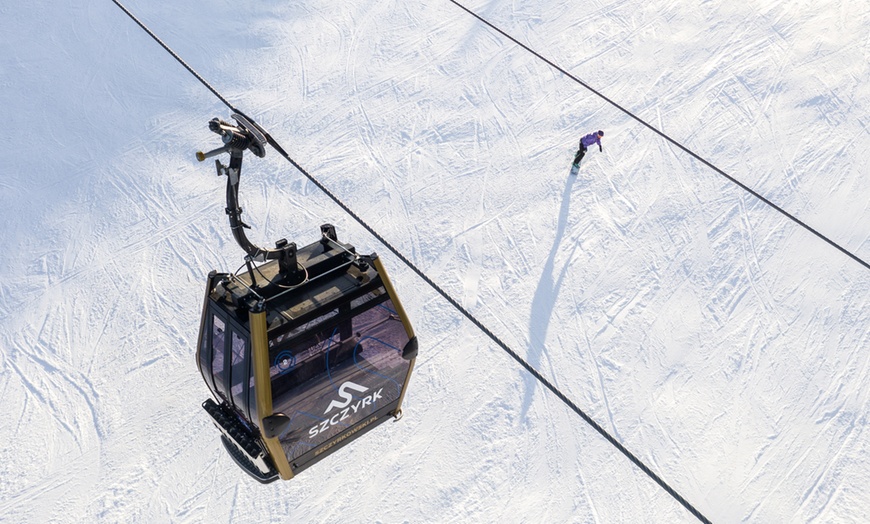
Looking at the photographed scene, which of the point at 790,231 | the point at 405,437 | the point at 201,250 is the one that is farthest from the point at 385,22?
the point at 405,437

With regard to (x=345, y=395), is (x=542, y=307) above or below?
below

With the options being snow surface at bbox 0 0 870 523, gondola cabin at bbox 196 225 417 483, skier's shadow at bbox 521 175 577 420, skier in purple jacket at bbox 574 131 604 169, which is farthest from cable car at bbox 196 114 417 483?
skier in purple jacket at bbox 574 131 604 169

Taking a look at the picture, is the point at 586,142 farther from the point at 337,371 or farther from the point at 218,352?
the point at 218,352

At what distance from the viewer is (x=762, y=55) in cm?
1577

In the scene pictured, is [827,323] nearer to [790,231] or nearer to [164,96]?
[790,231]

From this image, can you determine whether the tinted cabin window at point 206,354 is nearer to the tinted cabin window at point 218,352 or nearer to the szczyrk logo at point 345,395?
the tinted cabin window at point 218,352

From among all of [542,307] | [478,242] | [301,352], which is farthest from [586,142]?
[301,352]

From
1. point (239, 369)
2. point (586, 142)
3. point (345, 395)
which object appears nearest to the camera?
point (239, 369)

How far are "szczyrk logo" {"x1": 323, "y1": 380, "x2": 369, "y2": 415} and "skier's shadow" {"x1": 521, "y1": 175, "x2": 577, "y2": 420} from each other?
4.67 metres

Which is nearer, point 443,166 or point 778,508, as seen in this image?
point 778,508

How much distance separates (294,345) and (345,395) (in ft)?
1.99

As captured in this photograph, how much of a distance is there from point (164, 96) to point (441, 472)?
9.03 metres

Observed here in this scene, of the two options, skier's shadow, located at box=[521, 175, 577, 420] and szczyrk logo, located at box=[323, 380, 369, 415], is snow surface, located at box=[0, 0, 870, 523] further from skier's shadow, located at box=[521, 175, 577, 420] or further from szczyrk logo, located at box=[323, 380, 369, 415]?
szczyrk logo, located at box=[323, 380, 369, 415]

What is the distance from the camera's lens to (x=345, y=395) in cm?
521
